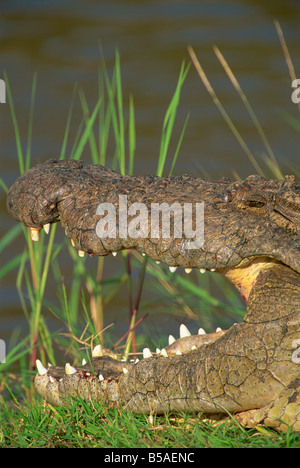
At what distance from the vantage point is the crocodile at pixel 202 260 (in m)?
2.58

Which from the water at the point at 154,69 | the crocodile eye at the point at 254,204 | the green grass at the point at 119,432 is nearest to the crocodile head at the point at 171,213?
the crocodile eye at the point at 254,204

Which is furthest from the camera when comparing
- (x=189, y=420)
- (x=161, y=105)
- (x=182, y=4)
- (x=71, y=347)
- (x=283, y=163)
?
(x=182, y=4)

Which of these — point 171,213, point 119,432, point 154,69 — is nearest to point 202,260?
point 171,213

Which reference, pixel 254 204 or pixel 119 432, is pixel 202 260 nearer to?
pixel 254 204

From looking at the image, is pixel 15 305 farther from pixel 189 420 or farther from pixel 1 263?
pixel 189 420

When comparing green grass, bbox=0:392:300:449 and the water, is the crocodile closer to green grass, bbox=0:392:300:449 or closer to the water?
green grass, bbox=0:392:300:449

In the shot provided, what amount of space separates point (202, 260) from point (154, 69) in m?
5.99

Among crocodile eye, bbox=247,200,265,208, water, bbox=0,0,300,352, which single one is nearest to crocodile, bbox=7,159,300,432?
crocodile eye, bbox=247,200,265,208

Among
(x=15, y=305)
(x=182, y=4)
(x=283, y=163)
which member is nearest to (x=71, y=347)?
(x=15, y=305)

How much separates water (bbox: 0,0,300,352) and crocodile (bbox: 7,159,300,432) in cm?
271

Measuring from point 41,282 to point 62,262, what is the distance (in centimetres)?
202

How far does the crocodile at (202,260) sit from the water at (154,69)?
2.71 meters

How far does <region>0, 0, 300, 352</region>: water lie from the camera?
6887 mm

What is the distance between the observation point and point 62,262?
19.2 ft
